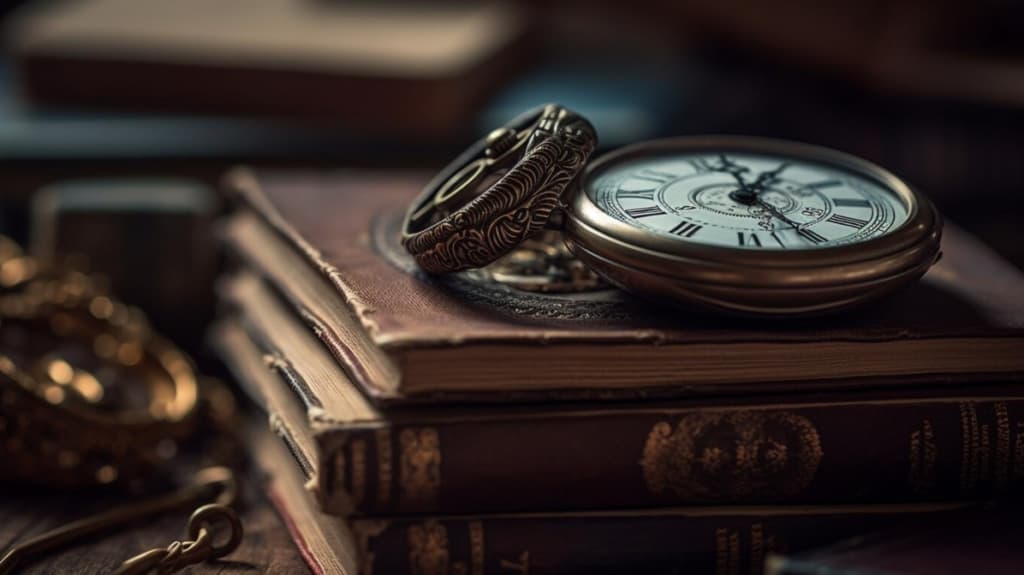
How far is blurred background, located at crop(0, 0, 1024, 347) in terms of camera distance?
72.2 inches

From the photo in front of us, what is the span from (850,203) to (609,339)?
0.27 meters

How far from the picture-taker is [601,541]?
3.24ft

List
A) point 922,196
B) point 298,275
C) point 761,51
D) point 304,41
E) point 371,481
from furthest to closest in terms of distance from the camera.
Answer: point 761,51, point 304,41, point 298,275, point 922,196, point 371,481

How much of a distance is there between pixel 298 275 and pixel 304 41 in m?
0.91

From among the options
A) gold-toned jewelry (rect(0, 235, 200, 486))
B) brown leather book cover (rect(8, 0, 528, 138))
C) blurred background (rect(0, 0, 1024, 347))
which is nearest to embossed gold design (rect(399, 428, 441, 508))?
gold-toned jewelry (rect(0, 235, 200, 486))

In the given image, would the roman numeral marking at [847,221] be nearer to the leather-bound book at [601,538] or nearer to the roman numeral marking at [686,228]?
the roman numeral marking at [686,228]

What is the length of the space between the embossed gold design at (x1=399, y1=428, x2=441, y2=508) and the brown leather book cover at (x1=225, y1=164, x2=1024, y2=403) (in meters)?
0.03

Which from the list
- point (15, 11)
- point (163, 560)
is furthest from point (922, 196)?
point (15, 11)

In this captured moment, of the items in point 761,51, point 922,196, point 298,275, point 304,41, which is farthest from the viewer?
point 761,51

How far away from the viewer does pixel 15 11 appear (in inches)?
106

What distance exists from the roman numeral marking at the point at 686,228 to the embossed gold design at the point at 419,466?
238 mm

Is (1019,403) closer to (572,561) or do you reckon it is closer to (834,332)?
(834,332)

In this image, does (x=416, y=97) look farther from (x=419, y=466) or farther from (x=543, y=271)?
(x=419, y=466)

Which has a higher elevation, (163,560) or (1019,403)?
(1019,403)
